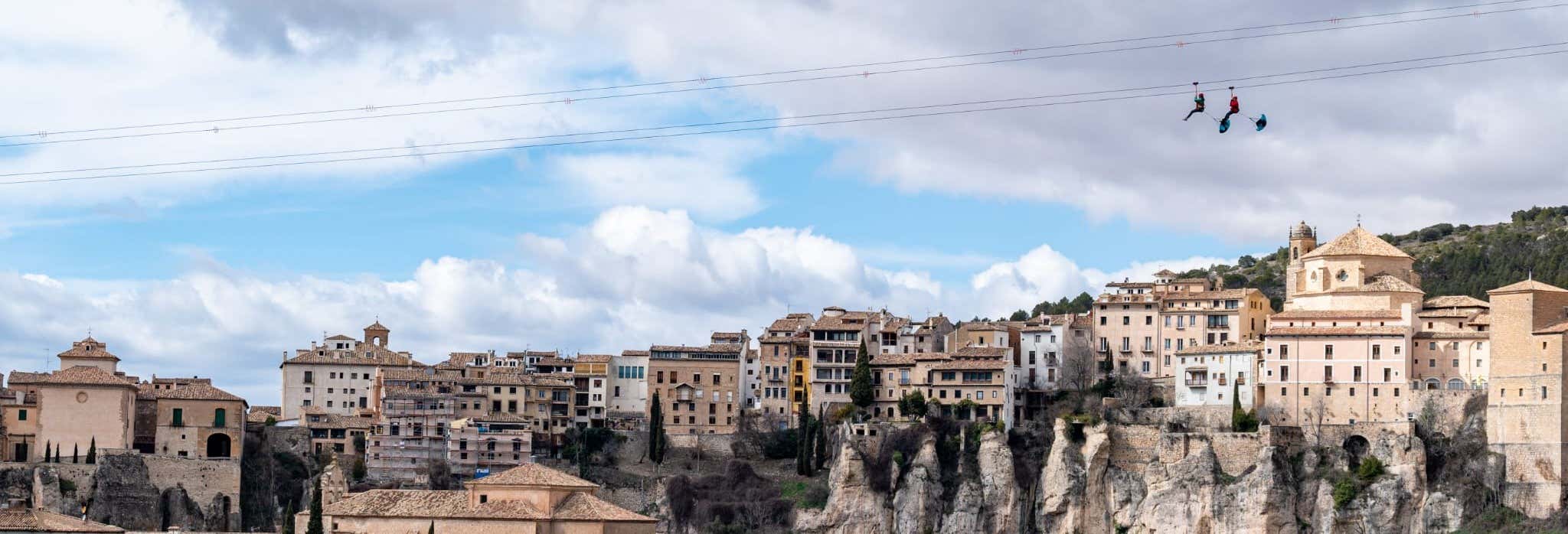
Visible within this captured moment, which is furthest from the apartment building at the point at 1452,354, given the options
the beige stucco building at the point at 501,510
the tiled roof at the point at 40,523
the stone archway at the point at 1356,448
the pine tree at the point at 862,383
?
the tiled roof at the point at 40,523

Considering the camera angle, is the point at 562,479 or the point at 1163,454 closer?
the point at 562,479

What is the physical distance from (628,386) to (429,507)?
29.9 m

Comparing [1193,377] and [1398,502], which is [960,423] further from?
[1398,502]

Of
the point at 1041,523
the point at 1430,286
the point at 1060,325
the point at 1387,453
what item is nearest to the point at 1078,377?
the point at 1060,325

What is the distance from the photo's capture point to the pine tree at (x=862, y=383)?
90.4 meters

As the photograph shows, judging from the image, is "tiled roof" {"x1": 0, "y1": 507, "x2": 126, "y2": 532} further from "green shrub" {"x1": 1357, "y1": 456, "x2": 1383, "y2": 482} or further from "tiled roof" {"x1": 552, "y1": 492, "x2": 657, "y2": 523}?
"green shrub" {"x1": 1357, "y1": 456, "x2": 1383, "y2": 482}

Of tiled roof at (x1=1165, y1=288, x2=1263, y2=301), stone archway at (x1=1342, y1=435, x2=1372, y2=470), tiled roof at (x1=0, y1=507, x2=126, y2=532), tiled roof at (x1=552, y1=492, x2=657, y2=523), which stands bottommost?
tiled roof at (x1=0, y1=507, x2=126, y2=532)

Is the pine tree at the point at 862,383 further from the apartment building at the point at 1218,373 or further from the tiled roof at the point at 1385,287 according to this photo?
the tiled roof at the point at 1385,287

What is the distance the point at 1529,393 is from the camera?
77062 millimetres

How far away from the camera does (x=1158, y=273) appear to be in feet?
323

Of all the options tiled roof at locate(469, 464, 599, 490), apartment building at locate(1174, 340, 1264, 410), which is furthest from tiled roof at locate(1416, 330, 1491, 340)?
tiled roof at locate(469, 464, 599, 490)

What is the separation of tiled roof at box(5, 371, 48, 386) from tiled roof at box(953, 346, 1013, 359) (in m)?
36.7

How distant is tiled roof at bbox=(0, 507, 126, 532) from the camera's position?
62.3m

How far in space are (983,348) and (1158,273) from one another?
1132cm
